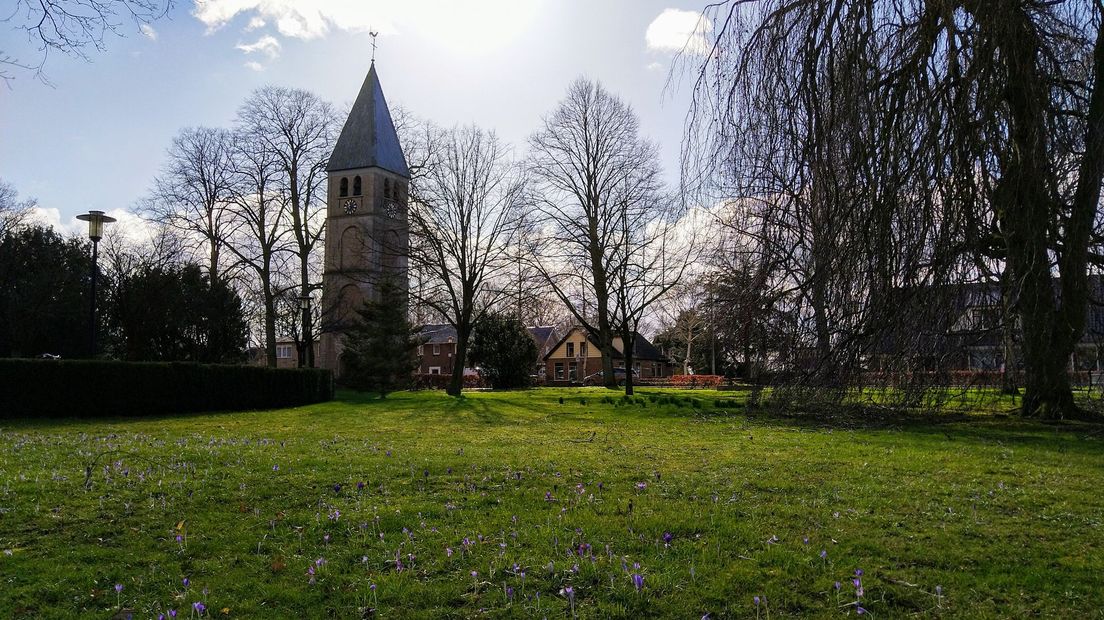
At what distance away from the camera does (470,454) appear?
28.8 feet

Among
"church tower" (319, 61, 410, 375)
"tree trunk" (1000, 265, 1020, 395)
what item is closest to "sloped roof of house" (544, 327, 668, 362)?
"church tower" (319, 61, 410, 375)

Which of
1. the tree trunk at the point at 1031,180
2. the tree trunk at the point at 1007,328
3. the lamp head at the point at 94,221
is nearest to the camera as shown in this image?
the tree trunk at the point at 1031,180

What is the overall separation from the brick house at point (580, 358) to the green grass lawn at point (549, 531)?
51.2 meters

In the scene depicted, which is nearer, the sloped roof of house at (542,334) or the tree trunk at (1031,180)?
the tree trunk at (1031,180)

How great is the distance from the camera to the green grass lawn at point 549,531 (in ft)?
12.1

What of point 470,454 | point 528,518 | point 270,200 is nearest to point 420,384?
point 270,200

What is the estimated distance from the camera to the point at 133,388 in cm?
1781

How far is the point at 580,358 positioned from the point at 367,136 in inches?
1069

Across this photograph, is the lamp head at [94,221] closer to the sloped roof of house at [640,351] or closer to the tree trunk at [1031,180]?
the tree trunk at [1031,180]

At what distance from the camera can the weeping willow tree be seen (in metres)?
3.98

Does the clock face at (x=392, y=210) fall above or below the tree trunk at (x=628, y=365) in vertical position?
above

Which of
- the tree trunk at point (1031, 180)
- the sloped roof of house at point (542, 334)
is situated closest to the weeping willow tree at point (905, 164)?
the tree trunk at point (1031, 180)

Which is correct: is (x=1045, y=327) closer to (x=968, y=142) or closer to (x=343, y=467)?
(x=968, y=142)

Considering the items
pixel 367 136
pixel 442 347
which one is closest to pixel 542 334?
pixel 442 347
